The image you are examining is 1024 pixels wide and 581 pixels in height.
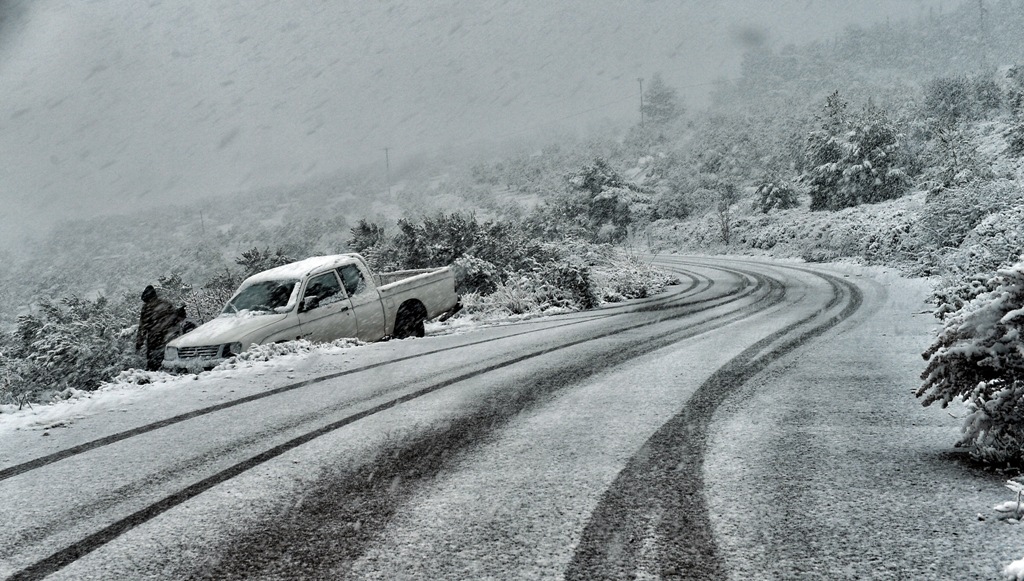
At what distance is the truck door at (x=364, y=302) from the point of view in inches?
353

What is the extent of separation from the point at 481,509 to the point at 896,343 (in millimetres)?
6367

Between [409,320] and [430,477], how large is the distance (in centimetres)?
695

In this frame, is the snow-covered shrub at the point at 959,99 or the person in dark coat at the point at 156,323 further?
the snow-covered shrub at the point at 959,99

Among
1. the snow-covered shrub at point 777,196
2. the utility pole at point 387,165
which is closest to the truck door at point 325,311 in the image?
the snow-covered shrub at point 777,196

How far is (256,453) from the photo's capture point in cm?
356

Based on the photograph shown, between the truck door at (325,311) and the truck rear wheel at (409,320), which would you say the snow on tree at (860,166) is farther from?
the truck door at (325,311)

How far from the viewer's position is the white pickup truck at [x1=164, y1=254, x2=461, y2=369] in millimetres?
7504

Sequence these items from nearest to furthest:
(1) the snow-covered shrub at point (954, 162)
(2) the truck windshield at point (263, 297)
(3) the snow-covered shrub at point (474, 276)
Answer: (2) the truck windshield at point (263, 297) < (3) the snow-covered shrub at point (474, 276) < (1) the snow-covered shrub at point (954, 162)

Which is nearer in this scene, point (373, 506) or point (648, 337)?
point (373, 506)

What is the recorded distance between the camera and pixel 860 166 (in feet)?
114

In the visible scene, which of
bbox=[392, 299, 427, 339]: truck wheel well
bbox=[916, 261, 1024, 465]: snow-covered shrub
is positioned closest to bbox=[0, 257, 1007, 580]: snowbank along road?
bbox=[916, 261, 1024, 465]: snow-covered shrub

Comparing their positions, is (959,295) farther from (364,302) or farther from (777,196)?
(777,196)

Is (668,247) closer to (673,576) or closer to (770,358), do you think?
(770,358)

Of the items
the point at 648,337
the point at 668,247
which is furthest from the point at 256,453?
the point at 668,247
